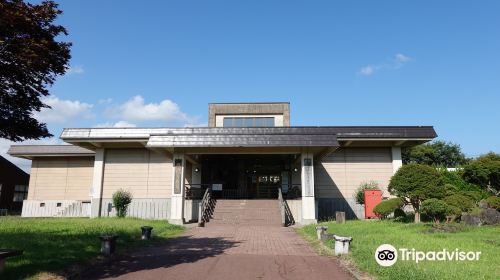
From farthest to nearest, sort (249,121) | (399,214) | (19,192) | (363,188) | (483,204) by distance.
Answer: (19,192), (249,121), (363,188), (399,214), (483,204)

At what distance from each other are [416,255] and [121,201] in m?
18.1

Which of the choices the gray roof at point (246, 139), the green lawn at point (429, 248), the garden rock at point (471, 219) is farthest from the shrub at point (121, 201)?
the garden rock at point (471, 219)

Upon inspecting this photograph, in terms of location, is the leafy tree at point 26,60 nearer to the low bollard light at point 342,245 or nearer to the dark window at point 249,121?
the low bollard light at point 342,245

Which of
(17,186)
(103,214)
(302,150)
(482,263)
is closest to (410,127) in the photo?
(302,150)

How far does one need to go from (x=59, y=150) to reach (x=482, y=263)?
25.6m

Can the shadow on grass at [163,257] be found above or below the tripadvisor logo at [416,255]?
below

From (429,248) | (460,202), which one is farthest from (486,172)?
(429,248)

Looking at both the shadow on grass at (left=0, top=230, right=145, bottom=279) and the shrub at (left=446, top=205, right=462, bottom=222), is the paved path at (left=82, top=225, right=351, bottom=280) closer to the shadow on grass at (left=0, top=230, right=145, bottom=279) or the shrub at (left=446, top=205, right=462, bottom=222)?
the shadow on grass at (left=0, top=230, right=145, bottom=279)

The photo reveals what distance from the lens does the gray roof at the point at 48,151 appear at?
2461 centimetres

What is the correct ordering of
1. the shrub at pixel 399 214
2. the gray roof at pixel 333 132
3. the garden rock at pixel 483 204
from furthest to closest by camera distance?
the gray roof at pixel 333 132, the shrub at pixel 399 214, the garden rock at pixel 483 204

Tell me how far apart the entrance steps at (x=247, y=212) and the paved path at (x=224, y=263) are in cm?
728

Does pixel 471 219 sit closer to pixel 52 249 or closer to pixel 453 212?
pixel 453 212

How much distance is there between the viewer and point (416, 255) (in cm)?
772

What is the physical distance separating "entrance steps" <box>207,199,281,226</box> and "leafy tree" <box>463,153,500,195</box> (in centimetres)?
1042
